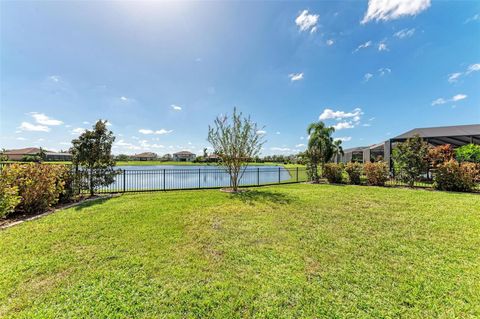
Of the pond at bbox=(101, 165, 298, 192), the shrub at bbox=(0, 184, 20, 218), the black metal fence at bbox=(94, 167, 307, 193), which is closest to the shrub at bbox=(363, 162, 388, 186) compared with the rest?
the black metal fence at bbox=(94, 167, 307, 193)

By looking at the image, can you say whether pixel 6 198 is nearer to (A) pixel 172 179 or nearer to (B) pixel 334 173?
(A) pixel 172 179

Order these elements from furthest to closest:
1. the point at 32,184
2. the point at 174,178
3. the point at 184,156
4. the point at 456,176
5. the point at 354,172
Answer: the point at 184,156, the point at 174,178, the point at 354,172, the point at 456,176, the point at 32,184

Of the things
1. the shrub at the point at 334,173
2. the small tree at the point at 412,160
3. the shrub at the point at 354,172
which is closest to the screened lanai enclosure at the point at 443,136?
the small tree at the point at 412,160

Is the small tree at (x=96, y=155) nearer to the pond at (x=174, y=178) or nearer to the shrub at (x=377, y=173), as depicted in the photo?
the pond at (x=174, y=178)

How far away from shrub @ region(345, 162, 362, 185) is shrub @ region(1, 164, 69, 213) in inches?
533

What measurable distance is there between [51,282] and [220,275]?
2.14m

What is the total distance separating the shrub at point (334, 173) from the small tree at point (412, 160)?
9.69 feet

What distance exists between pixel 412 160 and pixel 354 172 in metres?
2.71

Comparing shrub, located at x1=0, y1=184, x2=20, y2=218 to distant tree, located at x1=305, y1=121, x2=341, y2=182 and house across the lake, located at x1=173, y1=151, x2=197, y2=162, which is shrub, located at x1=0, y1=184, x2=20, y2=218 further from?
house across the lake, located at x1=173, y1=151, x2=197, y2=162

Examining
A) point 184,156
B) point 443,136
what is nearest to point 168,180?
point 443,136

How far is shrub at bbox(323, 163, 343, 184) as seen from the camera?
38.9 feet

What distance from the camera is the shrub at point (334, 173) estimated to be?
38.9ft

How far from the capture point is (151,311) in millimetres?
1982

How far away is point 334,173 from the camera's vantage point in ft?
39.1
